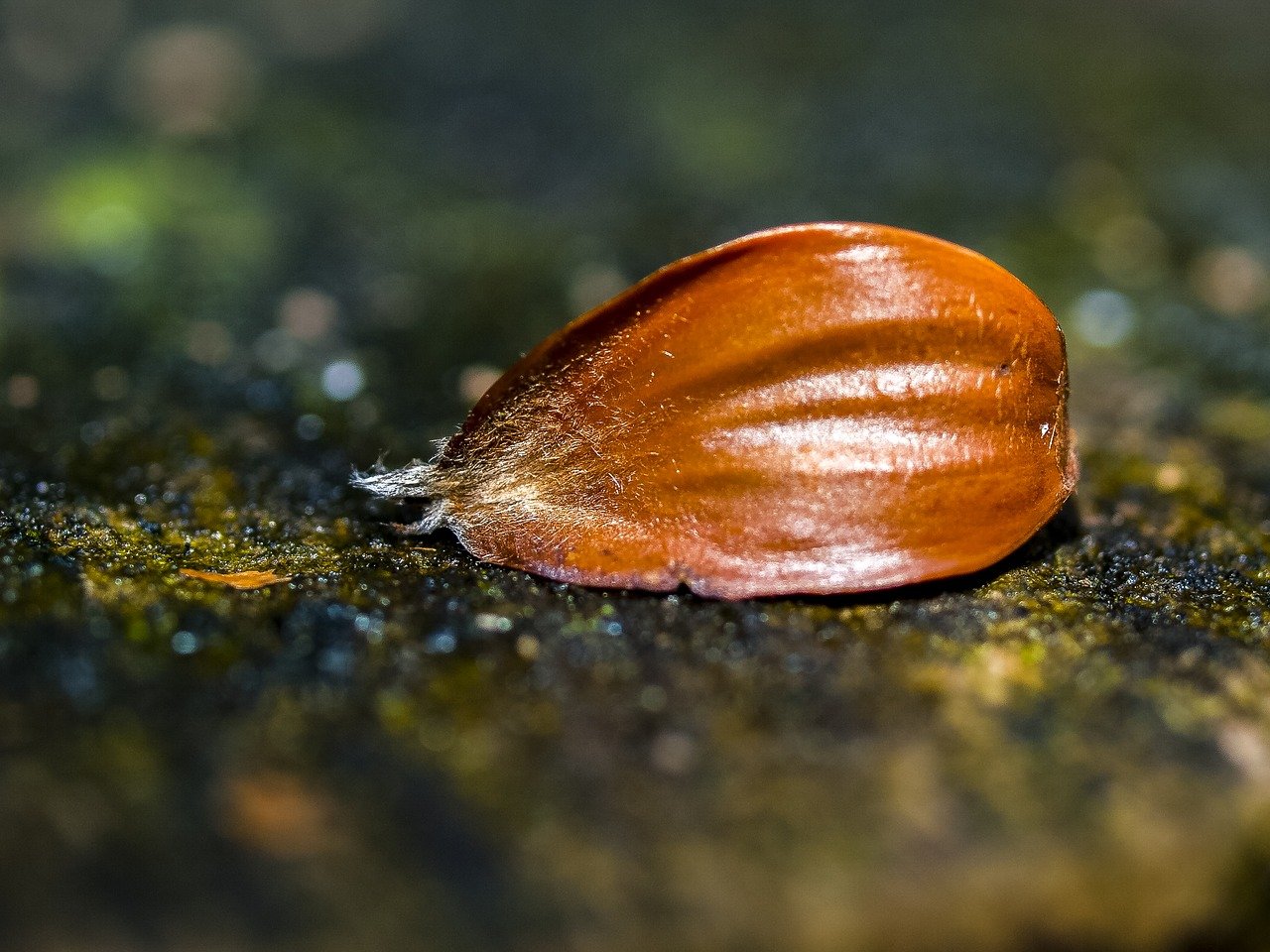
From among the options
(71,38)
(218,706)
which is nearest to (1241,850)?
(218,706)

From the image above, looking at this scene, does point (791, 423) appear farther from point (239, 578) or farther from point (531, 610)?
point (239, 578)

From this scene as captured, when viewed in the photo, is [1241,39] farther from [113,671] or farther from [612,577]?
[113,671]

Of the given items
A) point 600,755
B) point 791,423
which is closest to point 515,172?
point 791,423

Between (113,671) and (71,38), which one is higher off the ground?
(71,38)

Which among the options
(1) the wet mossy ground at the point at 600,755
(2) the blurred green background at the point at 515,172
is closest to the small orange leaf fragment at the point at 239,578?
(1) the wet mossy ground at the point at 600,755

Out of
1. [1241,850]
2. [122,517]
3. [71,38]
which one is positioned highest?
[71,38]

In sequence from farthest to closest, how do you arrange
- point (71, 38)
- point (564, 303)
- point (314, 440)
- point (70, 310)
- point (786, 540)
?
1. point (71, 38)
2. point (564, 303)
3. point (70, 310)
4. point (314, 440)
5. point (786, 540)

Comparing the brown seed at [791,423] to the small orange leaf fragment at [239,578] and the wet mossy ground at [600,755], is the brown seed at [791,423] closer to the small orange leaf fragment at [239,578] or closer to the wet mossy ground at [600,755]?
the wet mossy ground at [600,755]
